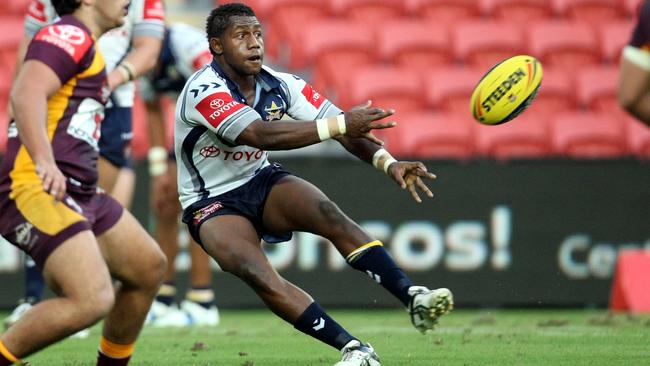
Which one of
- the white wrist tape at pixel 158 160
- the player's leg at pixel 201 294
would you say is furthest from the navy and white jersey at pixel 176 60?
the player's leg at pixel 201 294

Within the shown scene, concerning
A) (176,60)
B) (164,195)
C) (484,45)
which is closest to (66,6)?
(176,60)

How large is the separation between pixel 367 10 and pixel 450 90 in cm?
162

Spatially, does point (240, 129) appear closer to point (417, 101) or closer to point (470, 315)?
point (470, 315)

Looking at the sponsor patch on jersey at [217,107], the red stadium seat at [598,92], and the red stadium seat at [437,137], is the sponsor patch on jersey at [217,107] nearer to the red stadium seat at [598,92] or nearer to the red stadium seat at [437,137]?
the red stadium seat at [437,137]

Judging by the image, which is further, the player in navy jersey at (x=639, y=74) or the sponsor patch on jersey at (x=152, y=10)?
the sponsor patch on jersey at (x=152, y=10)

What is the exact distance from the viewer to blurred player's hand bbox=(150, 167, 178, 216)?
934 cm

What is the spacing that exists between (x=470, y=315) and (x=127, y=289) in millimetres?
4779

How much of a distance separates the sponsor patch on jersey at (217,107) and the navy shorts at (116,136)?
6.96ft

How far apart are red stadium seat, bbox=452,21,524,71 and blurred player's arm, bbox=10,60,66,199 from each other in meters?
8.96

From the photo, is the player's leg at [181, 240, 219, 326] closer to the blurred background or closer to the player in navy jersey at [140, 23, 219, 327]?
the player in navy jersey at [140, 23, 219, 327]

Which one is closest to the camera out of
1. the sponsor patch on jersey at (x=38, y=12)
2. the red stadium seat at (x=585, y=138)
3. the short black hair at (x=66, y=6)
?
the short black hair at (x=66, y=6)

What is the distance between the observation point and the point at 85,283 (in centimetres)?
496

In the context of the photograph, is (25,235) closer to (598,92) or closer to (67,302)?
(67,302)

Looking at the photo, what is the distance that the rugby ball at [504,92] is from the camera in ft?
21.5
